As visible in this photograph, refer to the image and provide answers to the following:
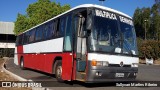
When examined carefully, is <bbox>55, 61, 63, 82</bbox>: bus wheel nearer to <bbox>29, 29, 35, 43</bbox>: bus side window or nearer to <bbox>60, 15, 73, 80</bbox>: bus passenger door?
<bbox>60, 15, 73, 80</bbox>: bus passenger door

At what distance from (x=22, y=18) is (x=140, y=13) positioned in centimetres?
4000

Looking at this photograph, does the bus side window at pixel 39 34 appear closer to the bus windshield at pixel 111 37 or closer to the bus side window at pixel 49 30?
the bus side window at pixel 49 30

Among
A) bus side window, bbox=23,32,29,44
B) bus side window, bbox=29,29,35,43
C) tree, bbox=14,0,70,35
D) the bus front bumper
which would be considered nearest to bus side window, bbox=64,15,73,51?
the bus front bumper

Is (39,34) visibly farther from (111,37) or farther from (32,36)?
(111,37)

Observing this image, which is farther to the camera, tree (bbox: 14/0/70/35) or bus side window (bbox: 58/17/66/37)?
tree (bbox: 14/0/70/35)

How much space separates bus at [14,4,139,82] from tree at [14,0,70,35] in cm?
3794

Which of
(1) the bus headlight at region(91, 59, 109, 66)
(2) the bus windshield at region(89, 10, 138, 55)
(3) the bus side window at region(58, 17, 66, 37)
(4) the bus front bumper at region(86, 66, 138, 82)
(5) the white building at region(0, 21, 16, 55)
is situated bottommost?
(4) the bus front bumper at region(86, 66, 138, 82)

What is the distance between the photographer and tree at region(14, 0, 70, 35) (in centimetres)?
5153

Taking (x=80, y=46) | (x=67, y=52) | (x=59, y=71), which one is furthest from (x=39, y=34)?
(x=80, y=46)

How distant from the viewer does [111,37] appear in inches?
448

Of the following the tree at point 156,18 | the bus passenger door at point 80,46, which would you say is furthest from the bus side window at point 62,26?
the tree at point 156,18

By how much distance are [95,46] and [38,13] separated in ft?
138

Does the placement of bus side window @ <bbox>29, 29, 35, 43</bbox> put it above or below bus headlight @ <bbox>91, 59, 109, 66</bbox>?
above

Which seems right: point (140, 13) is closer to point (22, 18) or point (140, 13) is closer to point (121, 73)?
point (22, 18)
